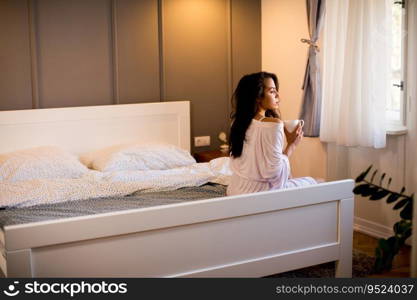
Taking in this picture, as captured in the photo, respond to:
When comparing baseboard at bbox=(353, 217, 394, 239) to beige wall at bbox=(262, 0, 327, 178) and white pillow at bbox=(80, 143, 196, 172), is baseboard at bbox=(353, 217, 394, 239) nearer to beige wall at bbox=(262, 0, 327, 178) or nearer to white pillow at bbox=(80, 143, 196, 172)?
beige wall at bbox=(262, 0, 327, 178)

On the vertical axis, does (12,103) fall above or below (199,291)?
above

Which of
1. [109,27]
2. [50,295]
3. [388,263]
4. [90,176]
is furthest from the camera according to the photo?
[109,27]

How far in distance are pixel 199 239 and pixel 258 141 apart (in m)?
0.66

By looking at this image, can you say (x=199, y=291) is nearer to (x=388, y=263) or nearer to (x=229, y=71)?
(x=388, y=263)

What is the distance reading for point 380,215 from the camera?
4.35 metres

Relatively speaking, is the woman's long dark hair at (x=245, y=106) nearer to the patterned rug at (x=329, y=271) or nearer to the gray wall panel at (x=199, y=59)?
the patterned rug at (x=329, y=271)

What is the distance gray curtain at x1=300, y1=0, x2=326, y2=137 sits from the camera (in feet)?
15.3

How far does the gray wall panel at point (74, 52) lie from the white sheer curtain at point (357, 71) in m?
1.70

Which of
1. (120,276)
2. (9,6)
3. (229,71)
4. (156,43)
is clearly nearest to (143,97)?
(156,43)

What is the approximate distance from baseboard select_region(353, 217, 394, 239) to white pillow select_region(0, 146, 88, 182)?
6.58 ft

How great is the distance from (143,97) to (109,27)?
0.61m

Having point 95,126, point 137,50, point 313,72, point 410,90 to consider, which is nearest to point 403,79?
point 410,90

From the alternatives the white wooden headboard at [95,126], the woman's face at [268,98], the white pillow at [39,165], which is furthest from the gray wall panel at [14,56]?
the woman's face at [268,98]

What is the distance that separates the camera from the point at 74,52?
4.71m
